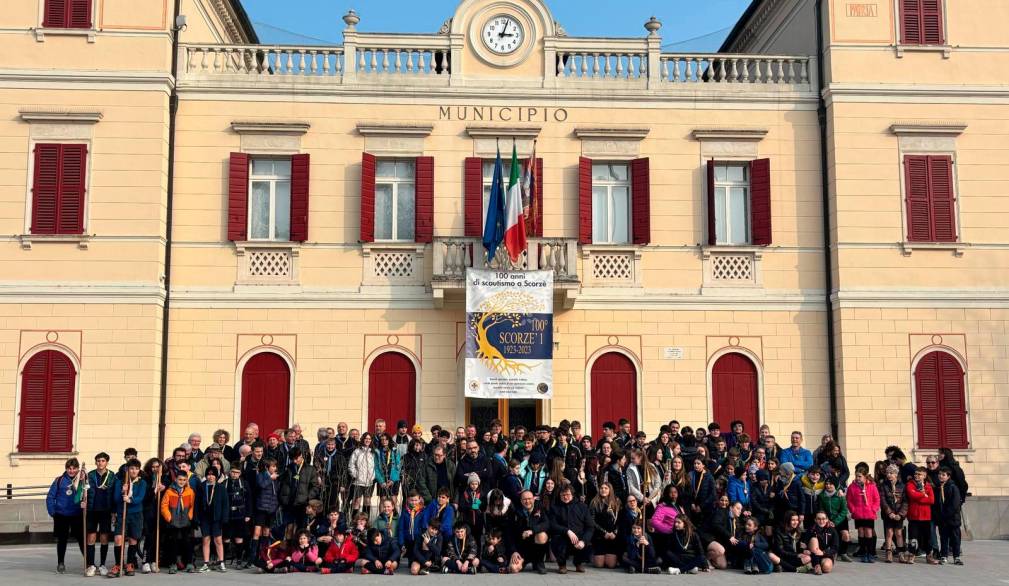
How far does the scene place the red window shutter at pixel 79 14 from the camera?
2130 cm

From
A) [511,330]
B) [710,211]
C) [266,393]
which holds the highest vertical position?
[710,211]

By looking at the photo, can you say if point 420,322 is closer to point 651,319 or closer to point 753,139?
point 651,319

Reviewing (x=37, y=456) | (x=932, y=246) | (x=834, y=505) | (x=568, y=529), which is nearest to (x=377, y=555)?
(x=568, y=529)

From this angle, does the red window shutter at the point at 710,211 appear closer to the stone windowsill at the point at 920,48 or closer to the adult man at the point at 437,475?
the stone windowsill at the point at 920,48

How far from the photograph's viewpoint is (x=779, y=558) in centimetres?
1497

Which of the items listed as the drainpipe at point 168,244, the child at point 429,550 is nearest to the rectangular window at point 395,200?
the drainpipe at point 168,244

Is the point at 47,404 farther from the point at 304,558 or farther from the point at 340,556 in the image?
the point at 340,556

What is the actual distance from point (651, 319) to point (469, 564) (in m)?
8.34

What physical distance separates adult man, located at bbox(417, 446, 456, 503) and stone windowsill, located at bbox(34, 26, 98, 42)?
37.8 feet

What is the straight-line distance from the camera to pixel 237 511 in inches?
588

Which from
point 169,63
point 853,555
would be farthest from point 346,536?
point 169,63

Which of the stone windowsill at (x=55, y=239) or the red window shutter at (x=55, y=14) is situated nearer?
the stone windowsill at (x=55, y=239)

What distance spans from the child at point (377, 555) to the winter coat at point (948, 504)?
25.8 feet

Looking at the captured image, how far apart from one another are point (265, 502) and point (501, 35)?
1140 centimetres
